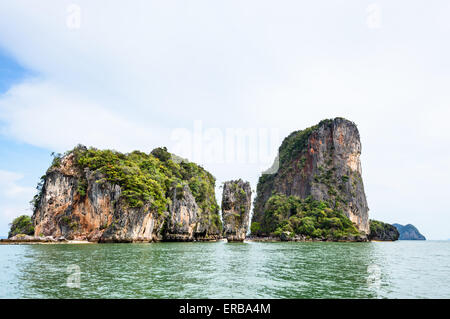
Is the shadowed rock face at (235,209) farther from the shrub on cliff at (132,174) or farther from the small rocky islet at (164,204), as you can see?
the shrub on cliff at (132,174)

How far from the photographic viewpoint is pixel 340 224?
105062mm

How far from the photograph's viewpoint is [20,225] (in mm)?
79750

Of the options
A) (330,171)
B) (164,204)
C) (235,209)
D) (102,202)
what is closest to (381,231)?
(330,171)

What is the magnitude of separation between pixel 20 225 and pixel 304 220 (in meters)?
86.1

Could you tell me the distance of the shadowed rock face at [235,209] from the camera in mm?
69375

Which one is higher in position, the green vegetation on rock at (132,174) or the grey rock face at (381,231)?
the green vegetation on rock at (132,174)

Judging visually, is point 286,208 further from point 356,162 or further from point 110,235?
point 110,235

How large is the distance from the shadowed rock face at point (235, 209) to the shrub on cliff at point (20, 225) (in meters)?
49.8

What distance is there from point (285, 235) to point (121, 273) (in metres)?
83.0

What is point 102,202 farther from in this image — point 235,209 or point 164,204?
point 235,209

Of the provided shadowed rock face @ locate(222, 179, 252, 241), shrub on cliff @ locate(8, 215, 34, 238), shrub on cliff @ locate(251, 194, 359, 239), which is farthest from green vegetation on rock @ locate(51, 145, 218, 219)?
shrub on cliff @ locate(251, 194, 359, 239)

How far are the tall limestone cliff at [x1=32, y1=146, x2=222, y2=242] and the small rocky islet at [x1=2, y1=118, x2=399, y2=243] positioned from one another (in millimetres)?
197

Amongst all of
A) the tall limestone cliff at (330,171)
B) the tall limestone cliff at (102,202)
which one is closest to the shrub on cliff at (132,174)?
the tall limestone cliff at (102,202)

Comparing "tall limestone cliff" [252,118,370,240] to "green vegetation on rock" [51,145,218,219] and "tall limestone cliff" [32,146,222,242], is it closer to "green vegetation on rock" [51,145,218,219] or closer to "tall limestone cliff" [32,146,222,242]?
"green vegetation on rock" [51,145,218,219]
